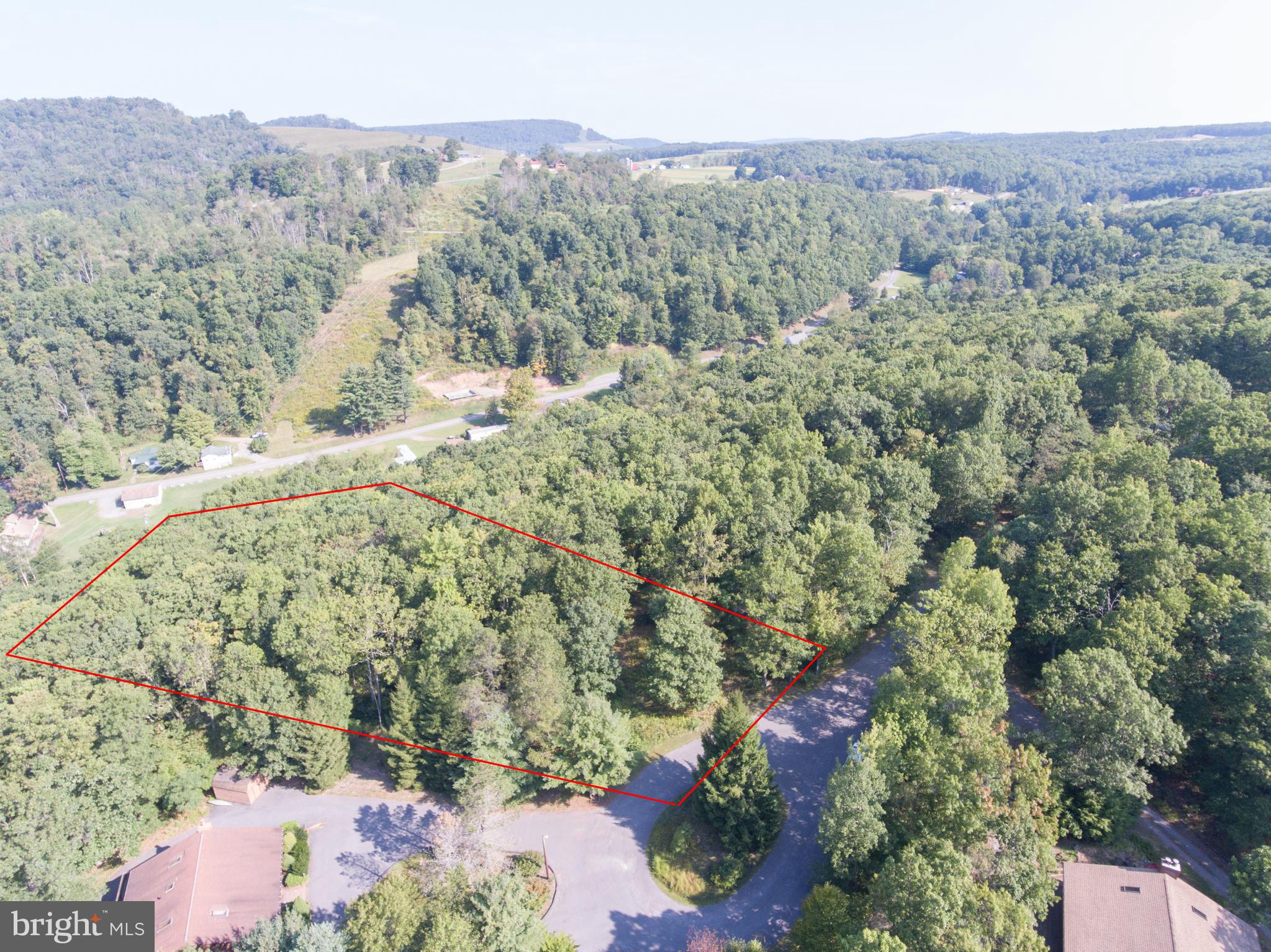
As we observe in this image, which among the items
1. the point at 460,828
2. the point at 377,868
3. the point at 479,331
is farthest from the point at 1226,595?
the point at 479,331

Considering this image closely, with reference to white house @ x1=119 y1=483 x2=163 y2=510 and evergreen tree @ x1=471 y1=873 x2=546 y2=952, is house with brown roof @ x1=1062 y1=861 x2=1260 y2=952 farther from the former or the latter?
white house @ x1=119 y1=483 x2=163 y2=510

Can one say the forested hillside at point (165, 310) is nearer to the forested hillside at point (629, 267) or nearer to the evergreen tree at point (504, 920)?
the forested hillside at point (629, 267)

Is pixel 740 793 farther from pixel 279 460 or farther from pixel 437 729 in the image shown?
pixel 279 460

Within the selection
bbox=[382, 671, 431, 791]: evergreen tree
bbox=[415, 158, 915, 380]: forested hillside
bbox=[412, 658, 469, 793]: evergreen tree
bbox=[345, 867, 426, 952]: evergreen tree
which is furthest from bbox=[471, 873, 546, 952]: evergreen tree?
bbox=[415, 158, 915, 380]: forested hillside

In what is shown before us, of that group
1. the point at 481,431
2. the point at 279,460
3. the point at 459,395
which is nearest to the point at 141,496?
the point at 279,460

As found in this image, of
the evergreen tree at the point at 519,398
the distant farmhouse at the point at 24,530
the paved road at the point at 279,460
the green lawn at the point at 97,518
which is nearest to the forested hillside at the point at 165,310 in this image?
the paved road at the point at 279,460

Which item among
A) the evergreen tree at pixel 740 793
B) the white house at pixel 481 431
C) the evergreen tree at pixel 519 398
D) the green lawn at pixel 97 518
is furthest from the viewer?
the evergreen tree at pixel 519 398

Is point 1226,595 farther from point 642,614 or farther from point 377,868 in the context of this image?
point 377,868
